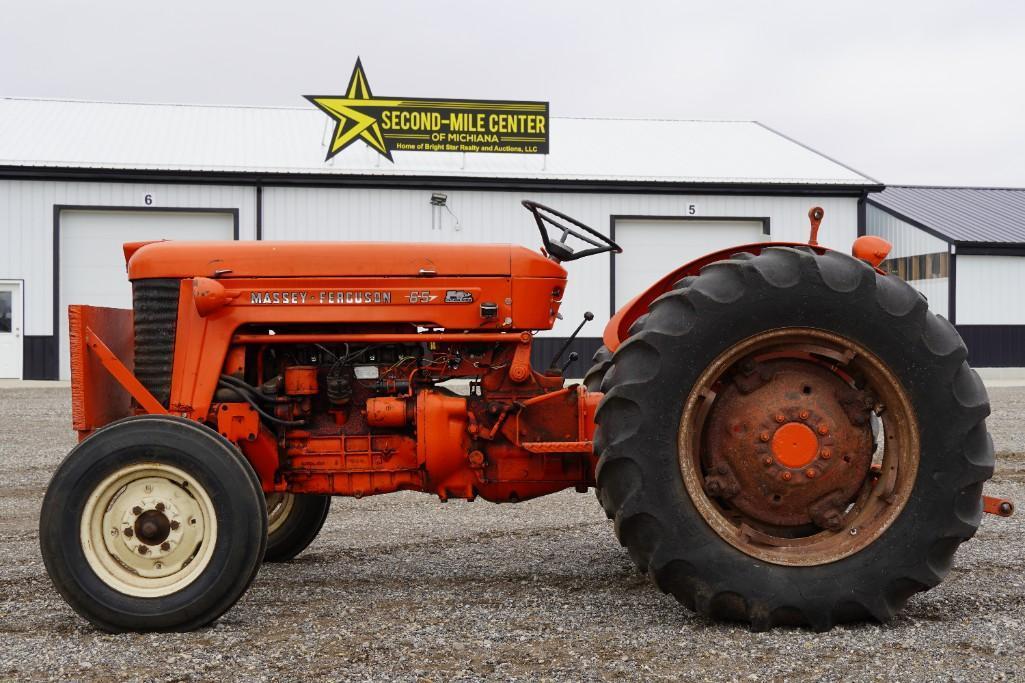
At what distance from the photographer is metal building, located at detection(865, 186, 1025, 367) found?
73.9 feet

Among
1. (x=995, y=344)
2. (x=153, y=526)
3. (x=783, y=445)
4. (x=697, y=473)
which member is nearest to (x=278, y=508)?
(x=153, y=526)

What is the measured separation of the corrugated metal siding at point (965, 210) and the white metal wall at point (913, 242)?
0.93 ft

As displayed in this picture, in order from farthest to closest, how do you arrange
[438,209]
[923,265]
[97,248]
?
[923,265], [438,209], [97,248]

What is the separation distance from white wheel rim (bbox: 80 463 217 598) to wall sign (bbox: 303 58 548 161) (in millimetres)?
18231

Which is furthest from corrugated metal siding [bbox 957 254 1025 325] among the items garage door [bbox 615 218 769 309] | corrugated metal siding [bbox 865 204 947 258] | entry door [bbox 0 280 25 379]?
entry door [bbox 0 280 25 379]

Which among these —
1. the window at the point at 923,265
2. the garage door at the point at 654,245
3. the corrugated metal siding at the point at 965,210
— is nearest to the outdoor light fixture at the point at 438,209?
the garage door at the point at 654,245

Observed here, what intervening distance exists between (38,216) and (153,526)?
17906 mm

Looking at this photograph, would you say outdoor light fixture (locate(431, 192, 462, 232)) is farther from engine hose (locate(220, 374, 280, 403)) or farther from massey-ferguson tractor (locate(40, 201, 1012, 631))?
engine hose (locate(220, 374, 280, 403))

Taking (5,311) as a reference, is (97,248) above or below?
above

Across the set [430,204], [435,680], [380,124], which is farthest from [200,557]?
[380,124]

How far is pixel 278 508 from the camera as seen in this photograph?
5.20m

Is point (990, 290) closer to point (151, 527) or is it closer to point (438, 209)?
point (438, 209)

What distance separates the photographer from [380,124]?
21.7 m

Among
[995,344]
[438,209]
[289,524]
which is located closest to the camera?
[289,524]
